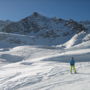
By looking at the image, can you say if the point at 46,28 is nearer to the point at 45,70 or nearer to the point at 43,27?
the point at 43,27

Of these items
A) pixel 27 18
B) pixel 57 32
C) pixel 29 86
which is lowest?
pixel 29 86

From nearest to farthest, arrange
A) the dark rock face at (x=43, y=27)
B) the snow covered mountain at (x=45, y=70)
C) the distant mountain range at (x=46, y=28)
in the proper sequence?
the snow covered mountain at (x=45, y=70) < the distant mountain range at (x=46, y=28) < the dark rock face at (x=43, y=27)

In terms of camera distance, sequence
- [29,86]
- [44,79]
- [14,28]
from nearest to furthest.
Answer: [29,86] → [44,79] → [14,28]

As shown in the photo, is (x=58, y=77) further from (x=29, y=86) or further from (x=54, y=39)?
(x=54, y=39)

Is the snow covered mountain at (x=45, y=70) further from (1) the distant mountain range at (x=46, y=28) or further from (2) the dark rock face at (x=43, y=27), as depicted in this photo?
(2) the dark rock face at (x=43, y=27)

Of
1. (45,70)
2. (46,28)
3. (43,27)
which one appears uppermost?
(43,27)

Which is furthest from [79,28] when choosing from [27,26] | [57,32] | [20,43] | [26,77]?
[26,77]

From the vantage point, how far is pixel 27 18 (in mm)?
160000

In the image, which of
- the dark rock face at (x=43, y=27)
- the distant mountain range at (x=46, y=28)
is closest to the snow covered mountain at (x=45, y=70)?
the distant mountain range at (x=46, y=28)

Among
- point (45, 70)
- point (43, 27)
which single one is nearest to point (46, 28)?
point (43, 27)

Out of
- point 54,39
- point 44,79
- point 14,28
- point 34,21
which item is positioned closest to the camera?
point 44,79

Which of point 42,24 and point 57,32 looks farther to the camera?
point 42,24

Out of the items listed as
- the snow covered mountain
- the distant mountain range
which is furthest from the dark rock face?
the snow covered mountain

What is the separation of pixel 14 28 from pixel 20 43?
206ft
